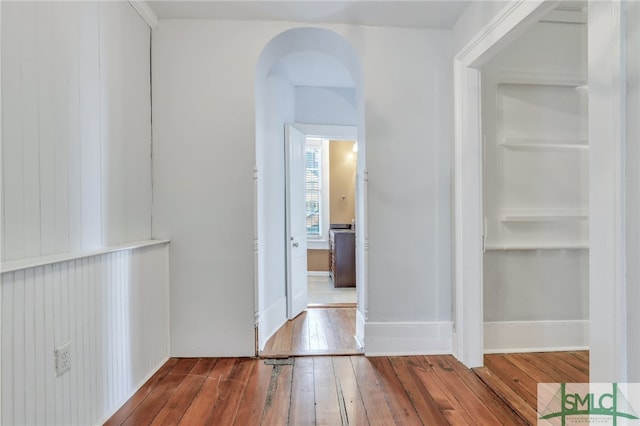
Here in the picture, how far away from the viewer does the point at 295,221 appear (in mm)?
3496

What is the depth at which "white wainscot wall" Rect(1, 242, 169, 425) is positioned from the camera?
118 cm

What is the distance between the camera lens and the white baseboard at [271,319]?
8.62 ft

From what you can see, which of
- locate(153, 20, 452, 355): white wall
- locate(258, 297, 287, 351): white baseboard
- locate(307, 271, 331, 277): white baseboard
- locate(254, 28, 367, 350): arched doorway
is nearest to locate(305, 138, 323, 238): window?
locate(307, 271, 331, 277): white baseboard

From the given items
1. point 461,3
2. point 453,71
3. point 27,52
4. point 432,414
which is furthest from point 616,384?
point 27,52

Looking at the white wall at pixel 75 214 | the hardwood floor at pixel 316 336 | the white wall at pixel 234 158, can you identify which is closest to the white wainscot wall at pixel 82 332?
the white wall at pixel 75 214

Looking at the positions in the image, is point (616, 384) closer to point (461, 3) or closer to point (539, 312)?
point (539, 312)

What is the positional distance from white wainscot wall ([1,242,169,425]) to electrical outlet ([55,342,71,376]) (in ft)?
0.07

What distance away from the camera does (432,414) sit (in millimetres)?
1711

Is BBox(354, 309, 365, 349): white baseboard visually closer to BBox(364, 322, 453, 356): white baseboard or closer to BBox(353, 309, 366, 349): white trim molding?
BBox(353, 309, 366, 349): white trim molding

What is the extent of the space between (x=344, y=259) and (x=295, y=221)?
1864 mm

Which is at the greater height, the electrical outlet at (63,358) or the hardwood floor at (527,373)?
the electrical outlet at (63,358)

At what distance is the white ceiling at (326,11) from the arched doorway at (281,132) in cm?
15

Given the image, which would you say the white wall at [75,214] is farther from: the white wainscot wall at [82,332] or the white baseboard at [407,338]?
the white baseboard at [407,338]
